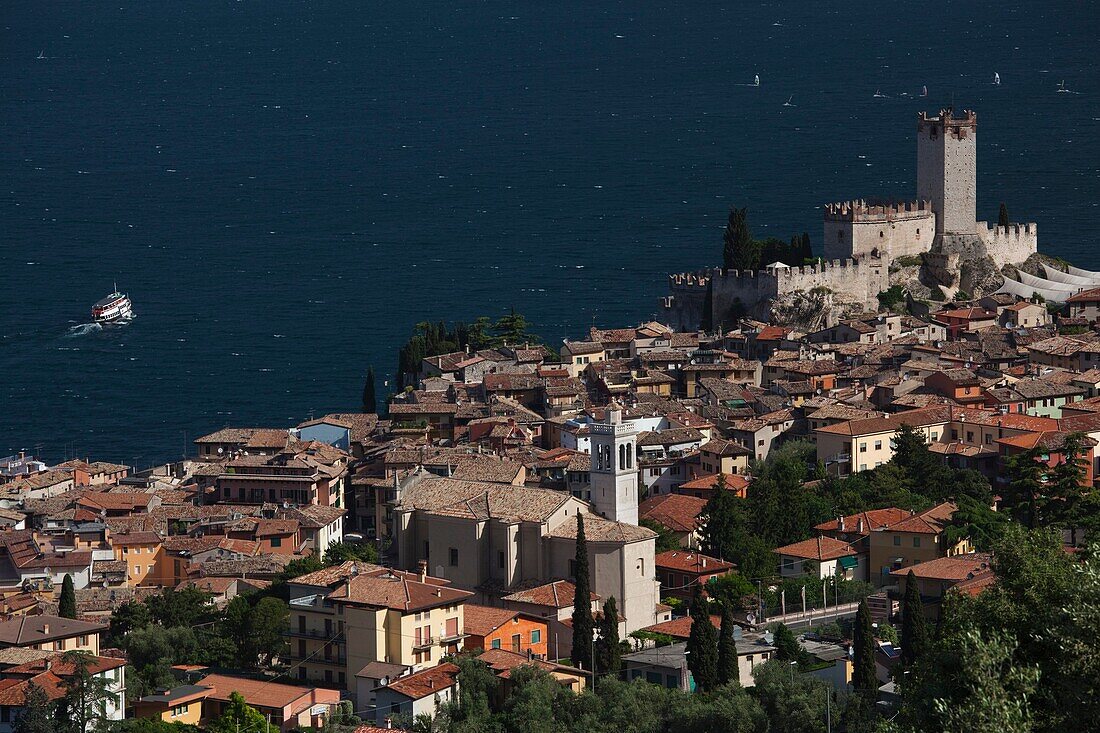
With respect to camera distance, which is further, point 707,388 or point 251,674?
point 707,388

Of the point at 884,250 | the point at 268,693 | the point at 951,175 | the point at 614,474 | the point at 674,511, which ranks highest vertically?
the point at 951,175

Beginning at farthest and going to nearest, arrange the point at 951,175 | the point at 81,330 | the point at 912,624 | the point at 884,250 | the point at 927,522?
the point at 81,330 → the point at 951,175 → the point at 884,250 → the point at 927,522 → the point at 912,624

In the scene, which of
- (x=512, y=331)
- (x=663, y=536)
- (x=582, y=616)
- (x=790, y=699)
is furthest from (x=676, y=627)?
(x=512, y=331)

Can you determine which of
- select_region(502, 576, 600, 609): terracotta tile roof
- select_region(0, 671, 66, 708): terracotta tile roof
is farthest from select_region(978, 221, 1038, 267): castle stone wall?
select_region(0, 671, 66, 708): terracotta tile roof

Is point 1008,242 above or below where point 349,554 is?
above

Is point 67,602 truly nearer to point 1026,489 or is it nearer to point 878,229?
point 1026,489

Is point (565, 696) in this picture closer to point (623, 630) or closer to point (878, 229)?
point (623, 630)

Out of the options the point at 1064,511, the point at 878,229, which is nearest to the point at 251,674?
the point at 1064,511
